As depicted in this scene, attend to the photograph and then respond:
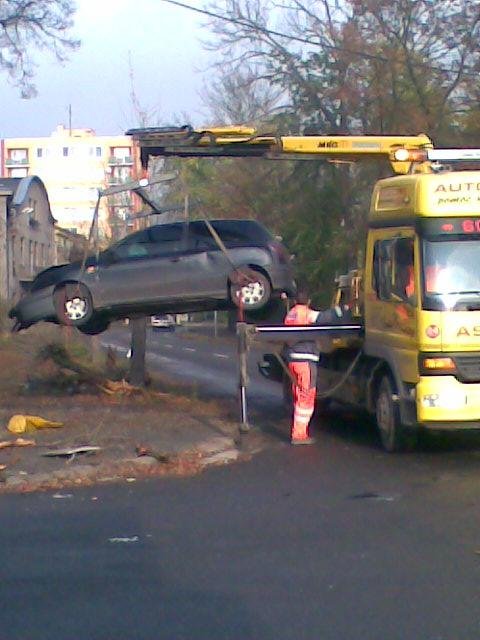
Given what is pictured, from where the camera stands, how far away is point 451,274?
12562 mm

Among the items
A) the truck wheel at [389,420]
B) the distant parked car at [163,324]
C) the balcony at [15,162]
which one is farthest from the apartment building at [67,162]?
the truck wheel at [389,420]

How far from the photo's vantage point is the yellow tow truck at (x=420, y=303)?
1242cm

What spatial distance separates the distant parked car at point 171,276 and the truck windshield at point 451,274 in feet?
15.9

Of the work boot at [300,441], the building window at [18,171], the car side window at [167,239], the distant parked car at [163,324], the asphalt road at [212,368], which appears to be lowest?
the distant parked car at [163,324]

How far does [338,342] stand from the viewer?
51.6 ft

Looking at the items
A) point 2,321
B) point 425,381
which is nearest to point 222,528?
point 425,381

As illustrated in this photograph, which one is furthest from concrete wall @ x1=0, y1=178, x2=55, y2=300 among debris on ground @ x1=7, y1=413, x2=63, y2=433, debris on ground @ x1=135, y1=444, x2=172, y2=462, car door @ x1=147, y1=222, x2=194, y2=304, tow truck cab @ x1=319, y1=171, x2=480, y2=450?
tow truck cab @ x1=319, y1=171, x2=480, y2=450

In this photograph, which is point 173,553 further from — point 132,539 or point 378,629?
point 378,629

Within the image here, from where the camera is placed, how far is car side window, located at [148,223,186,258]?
17.6 metres

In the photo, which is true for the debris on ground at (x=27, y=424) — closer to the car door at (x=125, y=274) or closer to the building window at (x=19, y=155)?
the car door at (x=125, y=274)

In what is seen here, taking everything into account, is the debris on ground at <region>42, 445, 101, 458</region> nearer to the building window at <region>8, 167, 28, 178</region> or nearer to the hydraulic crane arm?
the hydraulic crane arm

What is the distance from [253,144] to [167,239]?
2.35 m

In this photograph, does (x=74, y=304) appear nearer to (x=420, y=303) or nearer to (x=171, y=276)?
(x=171, y=276)

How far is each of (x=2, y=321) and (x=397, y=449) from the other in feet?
79.0
